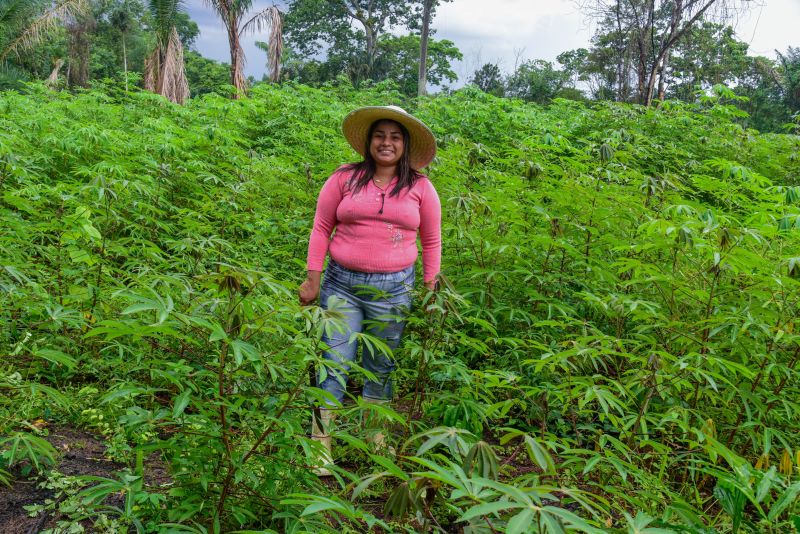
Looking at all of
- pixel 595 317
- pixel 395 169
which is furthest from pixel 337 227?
pixel 595 317

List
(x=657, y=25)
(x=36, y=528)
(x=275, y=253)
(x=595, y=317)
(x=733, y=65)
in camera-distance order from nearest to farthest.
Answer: (x=36, y=528) → (x=595, y=317) → (x=275, y=253) → (x=657, y=25) → (x=733, y=65)

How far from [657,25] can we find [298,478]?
13119 mm

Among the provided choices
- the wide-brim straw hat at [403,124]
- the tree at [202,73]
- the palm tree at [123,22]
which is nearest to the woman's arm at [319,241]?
the wide-brim straw hat at [403,124]

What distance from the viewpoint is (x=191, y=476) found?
4.74ft

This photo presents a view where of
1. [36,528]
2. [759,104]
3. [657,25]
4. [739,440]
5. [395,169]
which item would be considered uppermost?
[759,104]

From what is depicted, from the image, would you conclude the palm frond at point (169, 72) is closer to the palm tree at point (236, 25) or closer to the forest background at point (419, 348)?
the palm tree at point (236, 25)

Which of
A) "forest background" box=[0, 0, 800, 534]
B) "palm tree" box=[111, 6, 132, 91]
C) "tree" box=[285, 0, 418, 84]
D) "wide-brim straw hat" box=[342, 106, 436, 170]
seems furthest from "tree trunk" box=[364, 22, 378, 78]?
"wide-brim straw hat" box=[342, 106, 436, 170]

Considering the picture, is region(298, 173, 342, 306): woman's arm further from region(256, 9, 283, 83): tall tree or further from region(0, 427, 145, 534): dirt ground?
region(256, 9, 283, 83): tall tree

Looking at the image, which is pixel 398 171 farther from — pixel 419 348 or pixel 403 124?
pixel 419 348

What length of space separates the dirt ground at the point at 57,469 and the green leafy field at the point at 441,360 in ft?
0.16

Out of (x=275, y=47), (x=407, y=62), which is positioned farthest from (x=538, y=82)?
(x=275, y=47)

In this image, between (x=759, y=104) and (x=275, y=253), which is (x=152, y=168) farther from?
(x=759, y=104)

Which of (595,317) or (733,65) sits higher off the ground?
(733,65)

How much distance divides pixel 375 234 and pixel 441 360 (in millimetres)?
585
